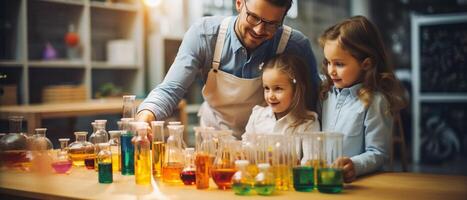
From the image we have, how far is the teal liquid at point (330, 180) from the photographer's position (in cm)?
125

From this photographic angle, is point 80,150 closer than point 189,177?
No

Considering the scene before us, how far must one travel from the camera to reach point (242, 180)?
1.25 m

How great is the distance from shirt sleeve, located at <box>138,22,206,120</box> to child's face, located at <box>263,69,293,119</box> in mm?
310

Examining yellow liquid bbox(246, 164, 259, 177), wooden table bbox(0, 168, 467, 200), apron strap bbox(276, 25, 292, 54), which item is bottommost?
wooden table bbox(0, 168, 467, 200)

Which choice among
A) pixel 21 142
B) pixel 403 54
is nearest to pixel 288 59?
pixel 21 142

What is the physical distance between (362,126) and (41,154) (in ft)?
3.11

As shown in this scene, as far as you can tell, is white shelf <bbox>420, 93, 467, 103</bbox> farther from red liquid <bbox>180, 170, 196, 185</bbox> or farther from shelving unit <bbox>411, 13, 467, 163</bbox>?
red liquid <bbox>180, 170, 196, 185</bbox>

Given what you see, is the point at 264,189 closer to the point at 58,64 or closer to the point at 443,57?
the point at 58,64

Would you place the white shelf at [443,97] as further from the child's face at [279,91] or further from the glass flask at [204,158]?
the glass flask at [204,158]

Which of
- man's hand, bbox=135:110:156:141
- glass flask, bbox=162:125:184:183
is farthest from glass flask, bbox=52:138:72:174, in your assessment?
glass flask, bbox=162:125:184:183

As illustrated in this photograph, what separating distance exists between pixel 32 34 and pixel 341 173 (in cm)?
291

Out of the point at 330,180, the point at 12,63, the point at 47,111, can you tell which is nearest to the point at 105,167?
the point at 330,180

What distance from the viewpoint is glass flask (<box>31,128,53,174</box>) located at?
156cm

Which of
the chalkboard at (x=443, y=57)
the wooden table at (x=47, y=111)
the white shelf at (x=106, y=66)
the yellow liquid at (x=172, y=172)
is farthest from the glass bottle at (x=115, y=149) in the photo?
the chalkboard at (x=443, y=57)
